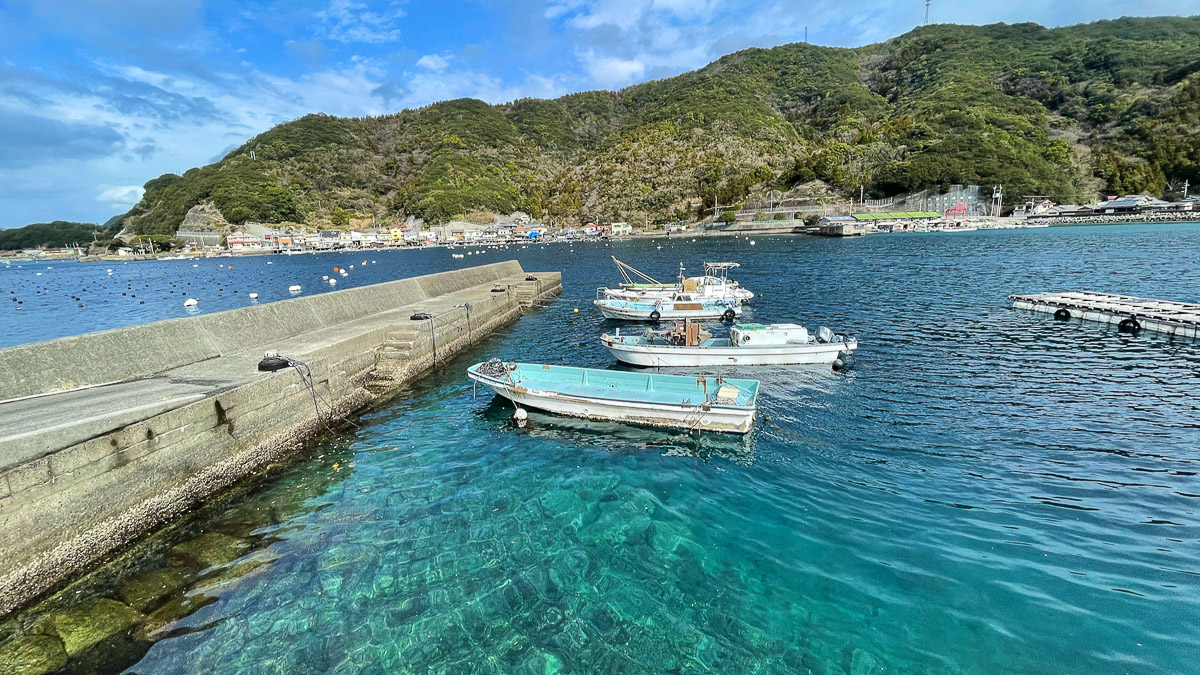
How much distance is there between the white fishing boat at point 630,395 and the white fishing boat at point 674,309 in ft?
48.3

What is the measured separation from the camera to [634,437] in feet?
46.4

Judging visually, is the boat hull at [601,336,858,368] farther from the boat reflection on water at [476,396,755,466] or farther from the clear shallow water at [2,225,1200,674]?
the boat reflection on water at [476,396,755,466]

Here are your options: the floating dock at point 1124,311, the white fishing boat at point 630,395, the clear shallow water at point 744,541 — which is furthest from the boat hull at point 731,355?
the floating dock at point 1124,311

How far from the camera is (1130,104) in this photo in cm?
14975

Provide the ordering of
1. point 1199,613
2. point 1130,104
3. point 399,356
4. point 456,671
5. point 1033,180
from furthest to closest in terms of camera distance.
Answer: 1. point 1130,104
2. point 1033,180
3. point 399,356
4. point 1199,613
5. point 456,671

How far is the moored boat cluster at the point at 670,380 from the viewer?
1430 centimetres

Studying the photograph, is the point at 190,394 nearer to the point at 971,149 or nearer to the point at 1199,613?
the point at 1199,613

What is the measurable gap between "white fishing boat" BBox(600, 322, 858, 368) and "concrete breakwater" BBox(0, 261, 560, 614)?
9.61 m

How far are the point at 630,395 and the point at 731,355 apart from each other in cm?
731

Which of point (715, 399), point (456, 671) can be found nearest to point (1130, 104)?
point (715, 399)

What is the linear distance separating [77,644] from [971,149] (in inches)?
7386

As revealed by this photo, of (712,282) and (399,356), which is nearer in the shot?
(399,356)

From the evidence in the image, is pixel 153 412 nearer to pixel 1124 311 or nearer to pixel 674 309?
pixel 674 309

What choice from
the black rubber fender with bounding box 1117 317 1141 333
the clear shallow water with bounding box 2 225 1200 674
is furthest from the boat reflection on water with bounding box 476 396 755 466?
the black rubber fender with bounding box 1117 317 1141 333
